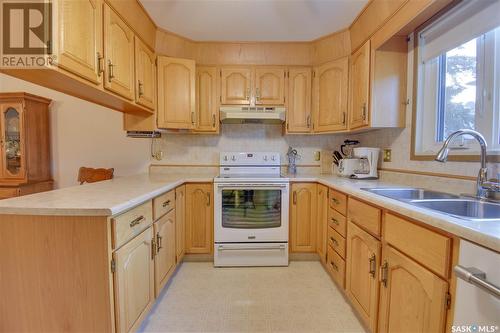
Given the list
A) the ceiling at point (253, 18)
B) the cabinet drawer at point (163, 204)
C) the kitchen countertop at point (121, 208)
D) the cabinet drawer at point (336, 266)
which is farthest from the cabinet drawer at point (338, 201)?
the ceiling at point (253, 18)

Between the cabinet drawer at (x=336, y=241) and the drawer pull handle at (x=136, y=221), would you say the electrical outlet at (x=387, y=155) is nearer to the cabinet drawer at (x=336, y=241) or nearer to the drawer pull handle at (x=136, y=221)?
the cabinet drawer at (x=336, y=241)

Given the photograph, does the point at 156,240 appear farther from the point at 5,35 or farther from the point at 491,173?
Result: the point at 491,173

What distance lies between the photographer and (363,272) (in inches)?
55.5

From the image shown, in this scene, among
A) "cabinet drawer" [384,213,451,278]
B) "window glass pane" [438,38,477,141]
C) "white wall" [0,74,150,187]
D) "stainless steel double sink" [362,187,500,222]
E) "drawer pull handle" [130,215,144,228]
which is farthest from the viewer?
"white wall" [0,74,150,187]

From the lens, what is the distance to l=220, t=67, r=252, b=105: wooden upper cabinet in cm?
252

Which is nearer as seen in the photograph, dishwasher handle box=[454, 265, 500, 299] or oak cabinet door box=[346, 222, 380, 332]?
dishwasher handle box=[454, 265, 500, 299]

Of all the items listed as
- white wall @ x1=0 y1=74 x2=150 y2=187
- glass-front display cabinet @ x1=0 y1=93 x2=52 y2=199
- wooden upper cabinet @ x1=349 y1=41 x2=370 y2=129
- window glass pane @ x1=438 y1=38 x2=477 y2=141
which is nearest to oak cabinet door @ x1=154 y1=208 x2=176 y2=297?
white wall @ x1=0 y1=74 x2=150 y2=187

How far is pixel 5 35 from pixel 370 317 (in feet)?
7.90

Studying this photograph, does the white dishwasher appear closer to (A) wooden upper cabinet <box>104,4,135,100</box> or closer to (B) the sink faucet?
(B) the sink faucet

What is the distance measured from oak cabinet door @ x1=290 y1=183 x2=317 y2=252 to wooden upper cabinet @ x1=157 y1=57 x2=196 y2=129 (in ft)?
4.35

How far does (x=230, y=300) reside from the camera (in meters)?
1.74

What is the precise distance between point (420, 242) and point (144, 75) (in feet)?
7.61

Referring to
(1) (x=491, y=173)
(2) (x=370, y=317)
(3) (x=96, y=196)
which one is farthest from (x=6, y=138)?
(1) (x=491, y=173)

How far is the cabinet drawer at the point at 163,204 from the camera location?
61.5 inches
